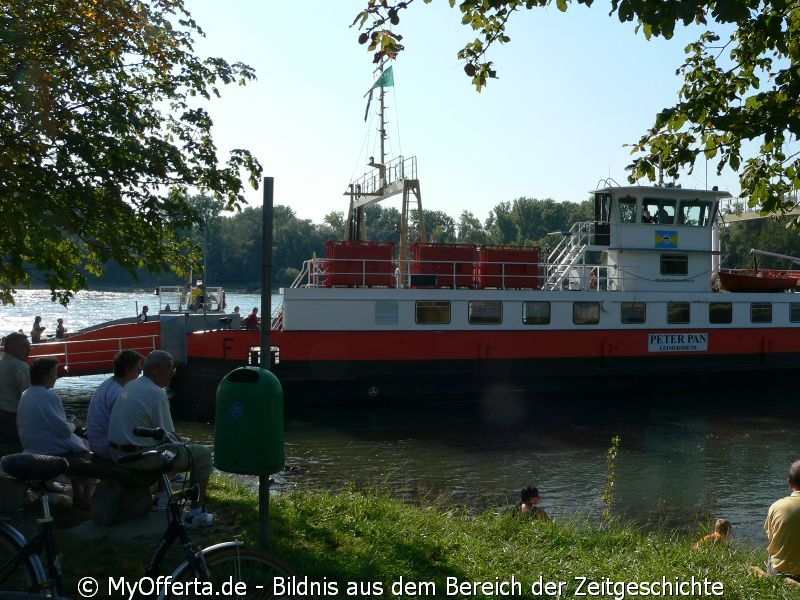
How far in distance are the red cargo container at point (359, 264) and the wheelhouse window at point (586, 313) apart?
4707 millimetres

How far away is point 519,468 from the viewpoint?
539 inches

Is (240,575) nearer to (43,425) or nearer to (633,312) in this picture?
(43,425)

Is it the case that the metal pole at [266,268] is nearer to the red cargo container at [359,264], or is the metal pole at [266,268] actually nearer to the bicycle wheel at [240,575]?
the bicycle wheel at [240,575]

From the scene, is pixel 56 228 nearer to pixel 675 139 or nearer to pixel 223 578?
pixel 223 578

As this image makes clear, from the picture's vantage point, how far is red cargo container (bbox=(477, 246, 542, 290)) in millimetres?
20578

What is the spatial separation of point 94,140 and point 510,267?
45.9 feet

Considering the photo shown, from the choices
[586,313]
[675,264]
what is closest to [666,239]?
[675,264]

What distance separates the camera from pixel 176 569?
12.1ft

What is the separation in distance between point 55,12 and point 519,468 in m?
9.65

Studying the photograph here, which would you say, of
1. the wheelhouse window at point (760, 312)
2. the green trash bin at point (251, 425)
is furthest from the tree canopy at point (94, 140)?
the wheelhouse window at point (760, 312)

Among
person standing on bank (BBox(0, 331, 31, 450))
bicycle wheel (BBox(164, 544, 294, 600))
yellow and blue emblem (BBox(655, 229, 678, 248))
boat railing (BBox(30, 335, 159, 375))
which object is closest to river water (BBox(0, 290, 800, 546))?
boat railing (BBox(30, 335, 159, 375))

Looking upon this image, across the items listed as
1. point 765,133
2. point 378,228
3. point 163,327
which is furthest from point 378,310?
point 378,228

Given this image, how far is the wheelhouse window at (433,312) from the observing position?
1930 cm

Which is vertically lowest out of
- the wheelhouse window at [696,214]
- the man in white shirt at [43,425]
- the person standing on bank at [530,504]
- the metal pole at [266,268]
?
the person standing on bank at [530,504]
